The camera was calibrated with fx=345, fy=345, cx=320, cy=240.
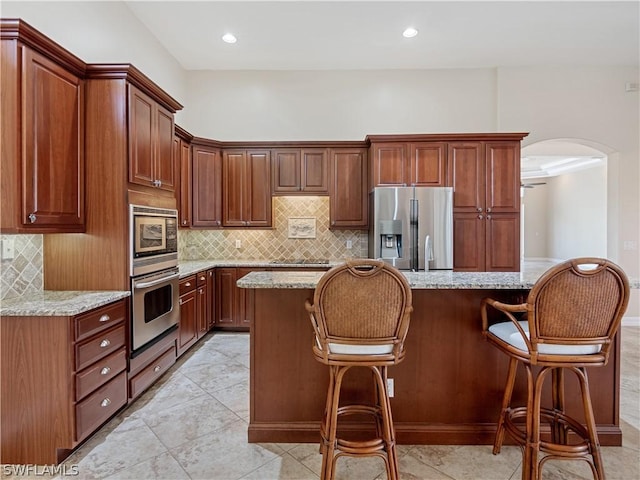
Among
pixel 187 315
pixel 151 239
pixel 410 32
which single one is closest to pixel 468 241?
pixel 410 32

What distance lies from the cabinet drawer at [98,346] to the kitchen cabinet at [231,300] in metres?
1.99

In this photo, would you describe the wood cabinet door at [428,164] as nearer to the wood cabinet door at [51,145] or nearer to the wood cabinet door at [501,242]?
the wood cabinet door at [501,242]

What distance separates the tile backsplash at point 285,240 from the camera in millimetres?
4887

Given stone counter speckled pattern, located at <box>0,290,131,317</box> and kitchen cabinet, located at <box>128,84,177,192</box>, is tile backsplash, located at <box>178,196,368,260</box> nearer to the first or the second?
kitchen cabinet, located at <box>128,84,177,192</box>

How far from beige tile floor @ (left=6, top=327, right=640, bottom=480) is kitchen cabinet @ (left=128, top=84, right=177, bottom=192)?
175 cm

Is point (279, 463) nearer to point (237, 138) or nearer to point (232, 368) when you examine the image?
point (232, 368)

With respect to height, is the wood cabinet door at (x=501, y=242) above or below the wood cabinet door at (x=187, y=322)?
above

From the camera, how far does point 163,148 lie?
3043 mm

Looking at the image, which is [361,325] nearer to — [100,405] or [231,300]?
[100,405]

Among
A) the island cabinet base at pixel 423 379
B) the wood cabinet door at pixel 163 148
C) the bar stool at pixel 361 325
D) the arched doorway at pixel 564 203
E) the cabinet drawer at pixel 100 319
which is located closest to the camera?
the bar stool at pixel 361 325

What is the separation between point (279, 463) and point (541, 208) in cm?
1336

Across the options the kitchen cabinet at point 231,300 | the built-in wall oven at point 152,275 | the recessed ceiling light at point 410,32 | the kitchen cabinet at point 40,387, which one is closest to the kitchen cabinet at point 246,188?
the kitchen cabinet at point 231,300

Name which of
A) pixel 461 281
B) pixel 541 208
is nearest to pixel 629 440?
pixel 461 281

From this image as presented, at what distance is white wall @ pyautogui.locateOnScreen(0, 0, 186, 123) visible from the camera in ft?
8.13
